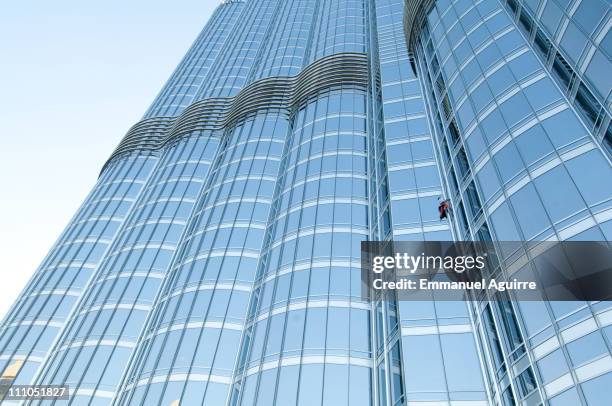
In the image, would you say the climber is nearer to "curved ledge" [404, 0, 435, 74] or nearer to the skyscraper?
the skyscraper

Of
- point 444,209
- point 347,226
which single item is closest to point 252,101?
point 347,226

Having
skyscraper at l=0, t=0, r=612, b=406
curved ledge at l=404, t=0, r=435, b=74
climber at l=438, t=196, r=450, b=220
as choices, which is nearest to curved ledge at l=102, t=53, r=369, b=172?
skyscraper at l=0, t=0, r=612, b=406

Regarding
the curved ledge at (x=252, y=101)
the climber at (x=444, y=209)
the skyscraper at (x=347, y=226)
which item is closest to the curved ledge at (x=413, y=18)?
the skyscraper at (x=347, y=226)

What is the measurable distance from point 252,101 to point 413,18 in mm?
21146

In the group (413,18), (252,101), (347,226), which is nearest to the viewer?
(347,226)

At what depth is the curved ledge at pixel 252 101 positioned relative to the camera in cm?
5803

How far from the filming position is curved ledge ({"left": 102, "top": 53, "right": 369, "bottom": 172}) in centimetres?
5803

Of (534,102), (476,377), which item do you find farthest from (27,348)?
(534,102)

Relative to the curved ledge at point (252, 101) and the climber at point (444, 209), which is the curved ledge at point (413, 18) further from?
the climber at point (444, 209)

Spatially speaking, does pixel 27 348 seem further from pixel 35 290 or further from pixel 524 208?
pixel 524 208

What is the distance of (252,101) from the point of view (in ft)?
200

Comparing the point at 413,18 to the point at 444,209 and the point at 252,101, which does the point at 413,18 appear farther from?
the point at 444,209

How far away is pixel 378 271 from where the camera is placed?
36250mm

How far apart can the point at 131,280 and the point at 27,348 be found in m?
9.24
